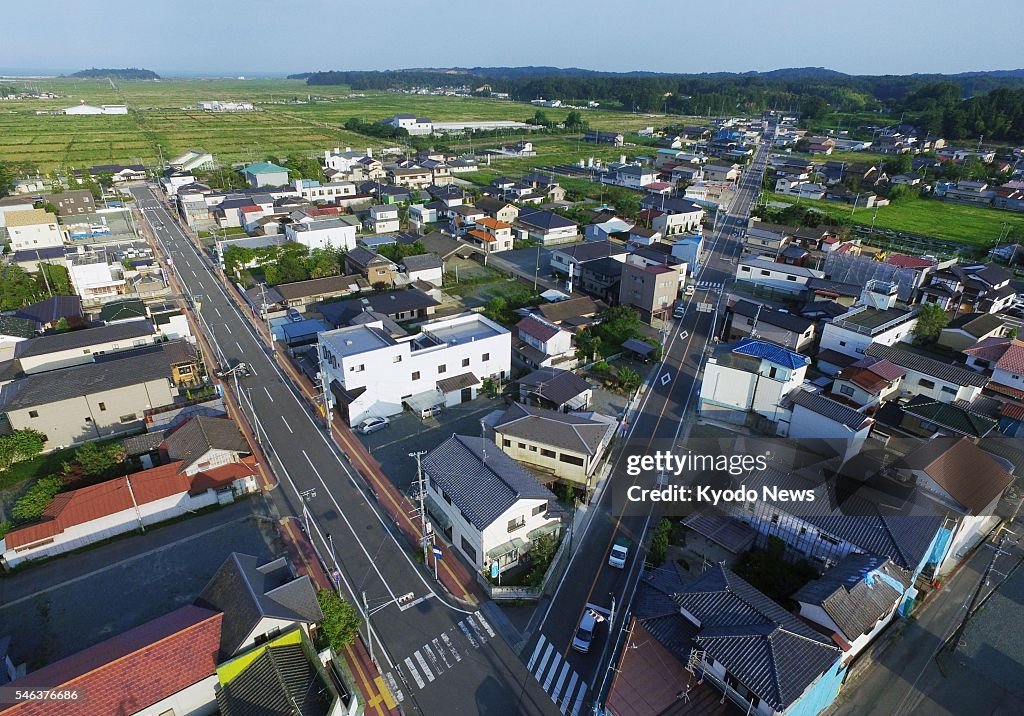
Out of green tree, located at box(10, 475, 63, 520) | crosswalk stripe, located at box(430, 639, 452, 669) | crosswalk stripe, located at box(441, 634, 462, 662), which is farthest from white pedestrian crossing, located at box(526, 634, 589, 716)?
green tree, located at box(10, 475, 63, 520)

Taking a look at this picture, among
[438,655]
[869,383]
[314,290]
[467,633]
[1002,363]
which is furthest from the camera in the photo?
[314,290]

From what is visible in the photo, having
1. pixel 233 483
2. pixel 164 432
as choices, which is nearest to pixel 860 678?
pixel 233 483

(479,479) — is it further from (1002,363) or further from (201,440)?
Result: (1002,363)

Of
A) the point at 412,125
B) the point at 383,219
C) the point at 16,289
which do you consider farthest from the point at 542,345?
the point at 412,125

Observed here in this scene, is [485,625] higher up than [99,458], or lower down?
lower down

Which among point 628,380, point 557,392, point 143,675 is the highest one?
point 143,675

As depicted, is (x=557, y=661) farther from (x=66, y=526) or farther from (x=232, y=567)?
(x=66, y=526)

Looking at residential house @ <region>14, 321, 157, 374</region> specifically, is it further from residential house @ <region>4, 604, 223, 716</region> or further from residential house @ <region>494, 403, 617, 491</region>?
residential house @ <region>494, 403, 617, 491</region>
